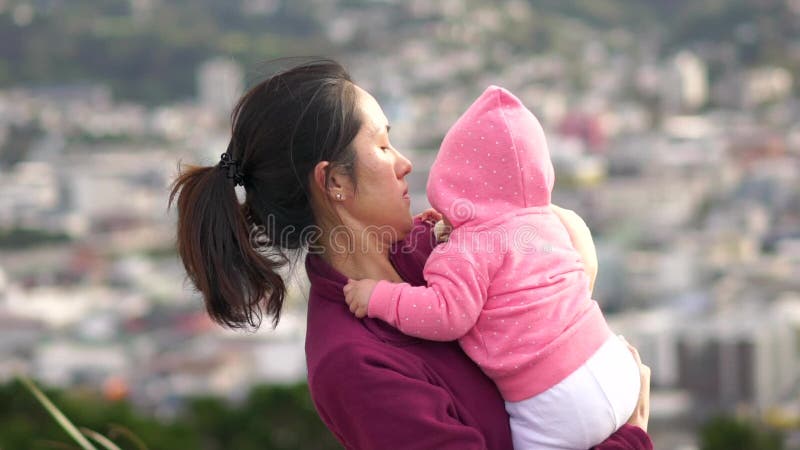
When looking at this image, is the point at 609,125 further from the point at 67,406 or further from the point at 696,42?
the point at 67,406

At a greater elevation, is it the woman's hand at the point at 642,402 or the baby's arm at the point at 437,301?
the baby's arm at the point at 437,301

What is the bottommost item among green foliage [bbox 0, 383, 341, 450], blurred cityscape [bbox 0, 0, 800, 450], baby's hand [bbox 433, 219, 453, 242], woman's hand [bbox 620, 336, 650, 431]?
blurred cityscape [bbox 0, 0, 800, 450]

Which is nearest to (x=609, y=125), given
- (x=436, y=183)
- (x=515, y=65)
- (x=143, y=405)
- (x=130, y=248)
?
(x=515, y=65)

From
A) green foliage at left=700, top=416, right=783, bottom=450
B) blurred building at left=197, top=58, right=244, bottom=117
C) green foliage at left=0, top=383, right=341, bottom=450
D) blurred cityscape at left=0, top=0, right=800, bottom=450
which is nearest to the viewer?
green foliage at left=0, top=383, right=341, bottom=450

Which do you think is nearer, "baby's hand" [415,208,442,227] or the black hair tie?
the black hair tie

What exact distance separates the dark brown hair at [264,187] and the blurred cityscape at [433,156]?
10254 mm

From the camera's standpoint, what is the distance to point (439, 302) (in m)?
0.88

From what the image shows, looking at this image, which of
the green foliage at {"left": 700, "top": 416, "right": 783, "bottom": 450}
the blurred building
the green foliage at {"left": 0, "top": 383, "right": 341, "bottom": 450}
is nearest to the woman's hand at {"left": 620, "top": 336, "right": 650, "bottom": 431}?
the green foliage at {"left": 0, "top": 383, "right": 341, "bottom": 450}

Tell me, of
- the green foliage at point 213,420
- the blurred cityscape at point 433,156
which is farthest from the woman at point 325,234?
the blurred cityscape at point 433,156

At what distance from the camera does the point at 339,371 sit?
0.87 meters

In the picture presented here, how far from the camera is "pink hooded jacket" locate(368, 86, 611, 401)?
885 millimetres

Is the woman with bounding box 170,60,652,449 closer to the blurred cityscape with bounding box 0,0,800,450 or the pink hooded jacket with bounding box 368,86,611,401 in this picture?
the pink hooded jacket with bounding box 368,86,611,401

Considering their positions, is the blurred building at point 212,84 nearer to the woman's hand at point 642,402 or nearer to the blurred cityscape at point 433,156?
the blurred cityscape at point 433,156

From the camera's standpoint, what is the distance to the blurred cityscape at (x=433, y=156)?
49.5 ft
